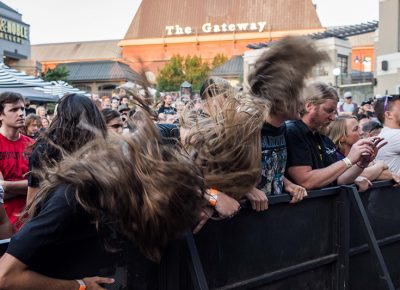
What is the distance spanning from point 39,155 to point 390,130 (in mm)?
3264

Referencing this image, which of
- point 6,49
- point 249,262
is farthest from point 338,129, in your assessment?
point 6,49

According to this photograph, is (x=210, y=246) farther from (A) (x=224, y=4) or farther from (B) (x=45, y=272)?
(A) (x=224, y=4)

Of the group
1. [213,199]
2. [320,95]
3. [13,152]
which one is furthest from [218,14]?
[213,199]

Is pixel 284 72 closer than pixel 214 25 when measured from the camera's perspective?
Yes

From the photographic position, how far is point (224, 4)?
105750 millimetres

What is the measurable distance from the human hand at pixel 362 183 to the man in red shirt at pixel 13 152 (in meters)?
2.71

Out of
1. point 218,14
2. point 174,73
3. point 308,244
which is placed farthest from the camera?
point 218,14

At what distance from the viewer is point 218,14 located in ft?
338

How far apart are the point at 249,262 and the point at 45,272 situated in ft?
3.85

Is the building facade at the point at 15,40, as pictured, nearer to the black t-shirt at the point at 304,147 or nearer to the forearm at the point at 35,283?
the black t-shirt at the point at 304,147

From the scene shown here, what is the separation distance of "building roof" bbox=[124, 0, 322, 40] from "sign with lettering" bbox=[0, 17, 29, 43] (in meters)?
57.8

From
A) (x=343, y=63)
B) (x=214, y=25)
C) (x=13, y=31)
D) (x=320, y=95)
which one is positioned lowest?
(x=320, y=95)

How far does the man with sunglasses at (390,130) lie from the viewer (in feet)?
15.9

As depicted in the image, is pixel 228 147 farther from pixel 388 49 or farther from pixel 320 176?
pixel 388 49
